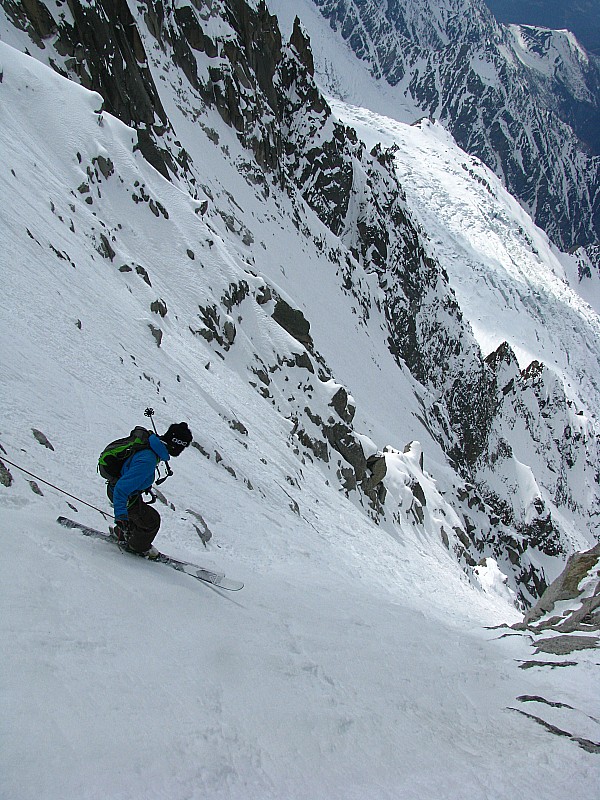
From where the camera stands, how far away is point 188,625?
15.3 ft

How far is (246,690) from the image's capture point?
4.17 metres

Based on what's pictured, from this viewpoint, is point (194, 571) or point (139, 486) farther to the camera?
point (194, 571)

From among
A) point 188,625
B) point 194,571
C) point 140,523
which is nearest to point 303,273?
point 194,571

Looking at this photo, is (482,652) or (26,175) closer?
(482,652)

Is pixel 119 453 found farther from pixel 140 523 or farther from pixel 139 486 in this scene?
pixel 140 523

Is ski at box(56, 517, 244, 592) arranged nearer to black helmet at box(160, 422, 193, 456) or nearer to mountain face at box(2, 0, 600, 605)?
black helmet at box(160, 422, 193, 456)

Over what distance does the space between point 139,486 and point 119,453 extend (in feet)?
1.21

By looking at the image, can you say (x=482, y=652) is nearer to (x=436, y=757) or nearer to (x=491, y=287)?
(x=436, y=757)

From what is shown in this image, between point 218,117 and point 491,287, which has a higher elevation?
point 218,117

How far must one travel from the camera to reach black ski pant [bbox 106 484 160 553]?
5.54 meters

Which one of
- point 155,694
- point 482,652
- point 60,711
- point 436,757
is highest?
point 60,711

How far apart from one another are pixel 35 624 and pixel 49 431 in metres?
4.05

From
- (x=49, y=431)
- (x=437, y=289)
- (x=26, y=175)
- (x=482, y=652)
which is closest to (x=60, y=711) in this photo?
(x=49, y=431)

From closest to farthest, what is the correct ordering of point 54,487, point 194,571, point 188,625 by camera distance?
point 188,625 → point 54,487 → point 194,571
